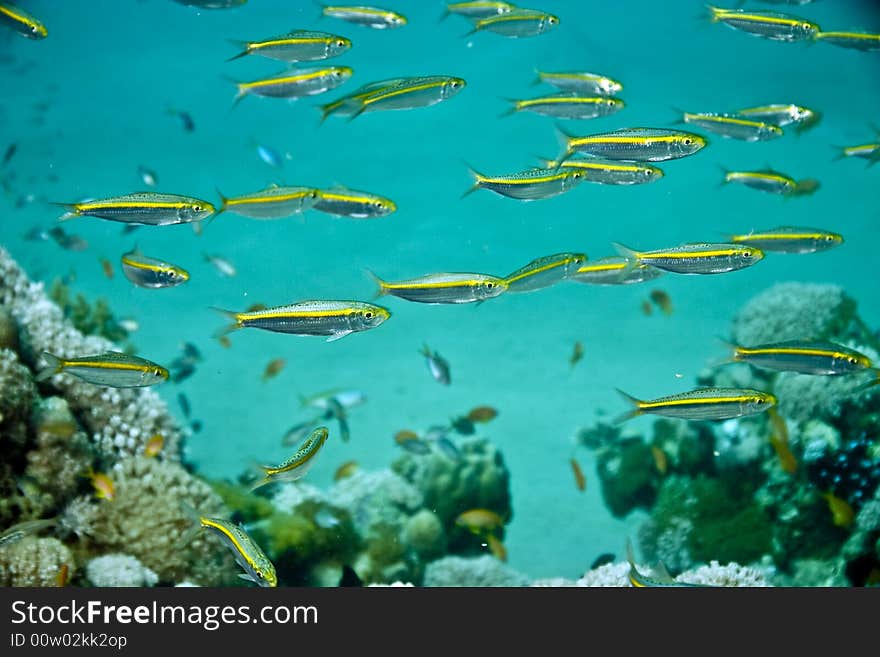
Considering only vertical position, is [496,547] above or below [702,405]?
below

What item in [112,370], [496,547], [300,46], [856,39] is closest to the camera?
[112,370]

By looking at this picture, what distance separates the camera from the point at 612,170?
4.36m

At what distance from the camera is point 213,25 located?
25.6 m

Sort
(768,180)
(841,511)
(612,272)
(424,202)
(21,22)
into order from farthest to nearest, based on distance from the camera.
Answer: (424,202) → (841,511) → (768,180) → (21,22) → (612,272)

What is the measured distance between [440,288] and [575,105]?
1.92 meters

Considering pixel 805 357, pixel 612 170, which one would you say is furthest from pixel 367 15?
pixel 805 357

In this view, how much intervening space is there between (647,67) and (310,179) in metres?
16.9

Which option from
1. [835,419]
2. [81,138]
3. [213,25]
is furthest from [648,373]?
[81,138]

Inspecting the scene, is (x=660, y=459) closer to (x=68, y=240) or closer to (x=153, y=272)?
(x=153, y=272)

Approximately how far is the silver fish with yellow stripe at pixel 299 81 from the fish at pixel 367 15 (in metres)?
0.82

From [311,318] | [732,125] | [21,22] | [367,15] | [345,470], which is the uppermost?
[367,15]

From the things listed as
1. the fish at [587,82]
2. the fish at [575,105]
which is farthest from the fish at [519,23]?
the fish at [575,105]

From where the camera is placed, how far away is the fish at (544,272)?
4.20 meters

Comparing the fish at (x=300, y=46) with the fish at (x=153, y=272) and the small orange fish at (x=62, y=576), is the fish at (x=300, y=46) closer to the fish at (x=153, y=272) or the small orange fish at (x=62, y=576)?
the fish at (x=153, y=272)
